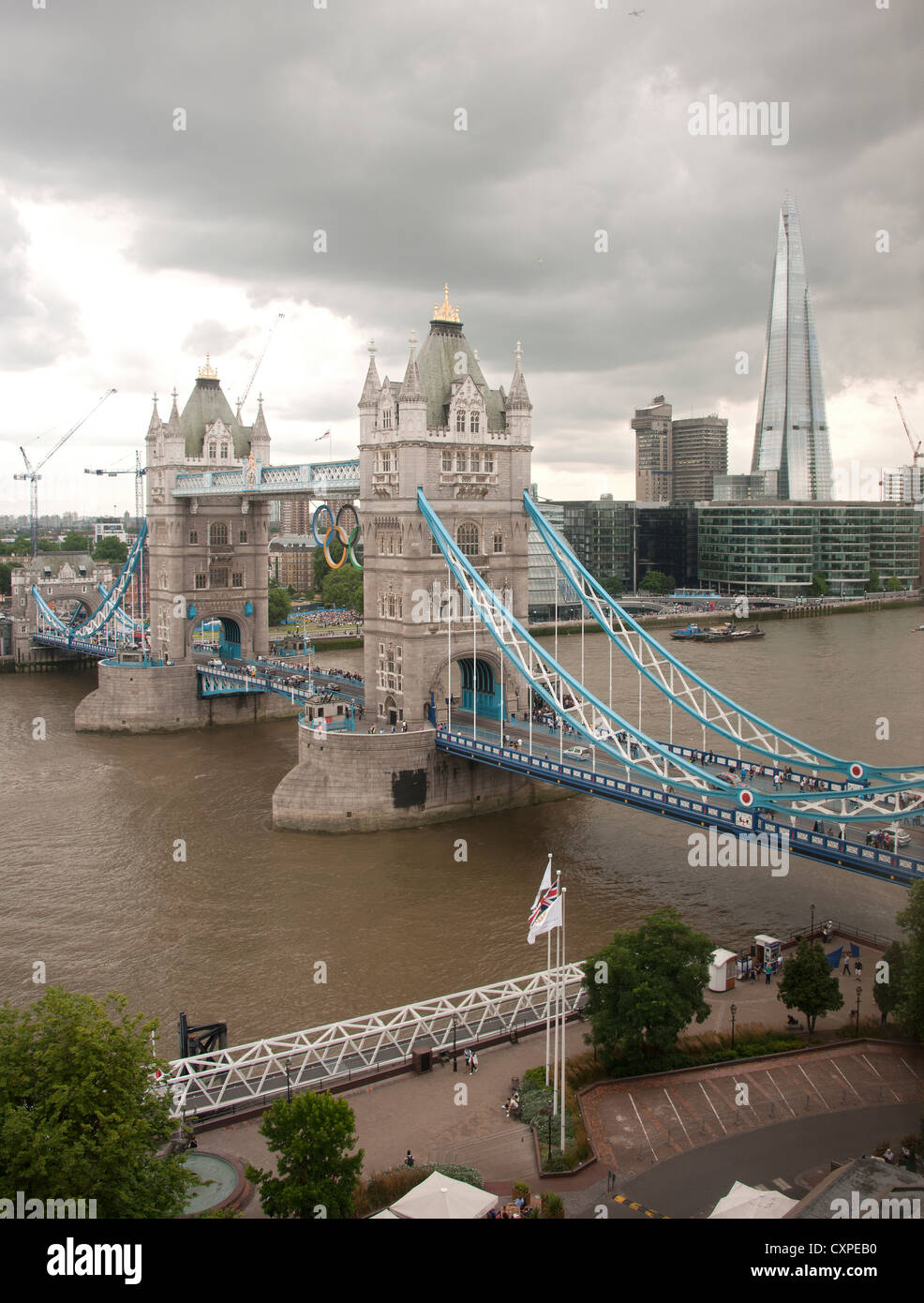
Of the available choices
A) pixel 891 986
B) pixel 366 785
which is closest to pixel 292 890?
pixel 366 785

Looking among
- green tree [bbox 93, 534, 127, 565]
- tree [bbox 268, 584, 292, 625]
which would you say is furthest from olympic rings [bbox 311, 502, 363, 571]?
green tree [bbox 93, 534, 127, 565]

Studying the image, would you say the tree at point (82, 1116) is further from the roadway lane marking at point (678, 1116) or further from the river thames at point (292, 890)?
the river thames at point (292, 890)

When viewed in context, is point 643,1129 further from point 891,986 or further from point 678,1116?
point 891,986

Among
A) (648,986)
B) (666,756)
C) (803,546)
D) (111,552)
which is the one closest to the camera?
(648,986)

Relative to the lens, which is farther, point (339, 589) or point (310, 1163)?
point (339, 589)

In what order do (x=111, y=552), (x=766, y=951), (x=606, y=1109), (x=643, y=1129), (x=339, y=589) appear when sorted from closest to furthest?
(x=643, y=1129) < (x=606, y=1109) < (x=766, y=951) < (x=339, y=589) < (x=111, y=552)

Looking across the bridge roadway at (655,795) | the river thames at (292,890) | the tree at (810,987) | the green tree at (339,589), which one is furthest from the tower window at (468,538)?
the green tree at (339,589)

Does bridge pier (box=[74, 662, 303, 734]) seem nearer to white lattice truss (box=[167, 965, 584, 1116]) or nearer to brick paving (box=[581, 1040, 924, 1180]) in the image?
white lattice truss (box=[167, 965, 584, 1116])
